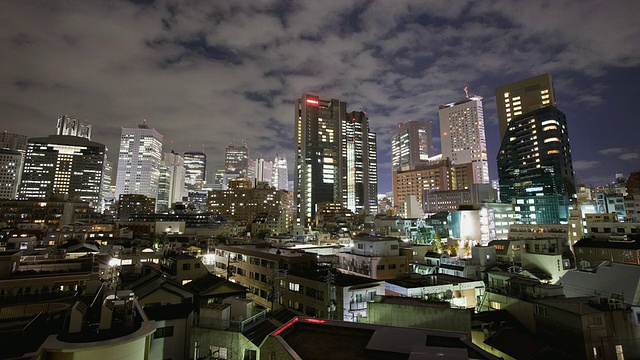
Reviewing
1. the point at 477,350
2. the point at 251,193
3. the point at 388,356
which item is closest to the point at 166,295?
the point at 388,356

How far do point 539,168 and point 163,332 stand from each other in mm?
122870

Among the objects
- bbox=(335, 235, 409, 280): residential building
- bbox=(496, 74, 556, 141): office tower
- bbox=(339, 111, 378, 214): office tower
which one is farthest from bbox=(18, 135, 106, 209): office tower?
bbox=(496, 74, 556, 141): office tower

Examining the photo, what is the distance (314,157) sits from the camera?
494 ft

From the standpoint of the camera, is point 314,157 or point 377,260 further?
point 314,157

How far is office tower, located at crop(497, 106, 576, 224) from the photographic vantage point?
9846 cm

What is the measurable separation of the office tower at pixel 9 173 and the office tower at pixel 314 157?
13696 centimetres

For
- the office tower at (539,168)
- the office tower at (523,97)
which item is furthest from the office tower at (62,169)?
the office tower at (523,97)

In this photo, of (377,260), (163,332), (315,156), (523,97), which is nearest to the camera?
(163,332)

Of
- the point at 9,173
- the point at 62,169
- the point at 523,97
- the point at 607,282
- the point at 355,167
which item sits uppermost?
the point at 523,97

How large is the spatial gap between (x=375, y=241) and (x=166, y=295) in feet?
79.8

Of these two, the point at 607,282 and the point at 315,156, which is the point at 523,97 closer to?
the point at 315,156

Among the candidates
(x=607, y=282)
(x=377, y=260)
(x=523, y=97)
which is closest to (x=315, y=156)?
(x=523, y=97)

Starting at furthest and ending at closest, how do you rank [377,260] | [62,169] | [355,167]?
1. [355,167]
2. [62,169]
3. [377,260]

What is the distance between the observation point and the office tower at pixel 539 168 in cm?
9846
